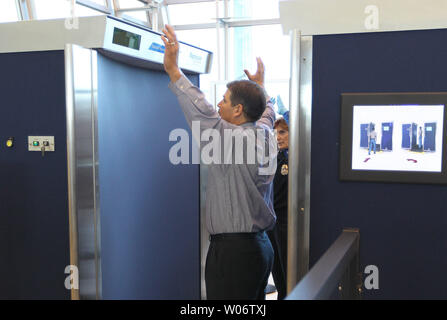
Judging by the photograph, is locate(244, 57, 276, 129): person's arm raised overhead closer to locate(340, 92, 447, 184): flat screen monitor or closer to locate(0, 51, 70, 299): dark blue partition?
locate(340, 92, 447, 184): flat screen monitor

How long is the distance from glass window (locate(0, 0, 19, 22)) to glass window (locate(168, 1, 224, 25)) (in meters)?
2.65

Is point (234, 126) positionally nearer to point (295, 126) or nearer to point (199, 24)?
point (295, 126)

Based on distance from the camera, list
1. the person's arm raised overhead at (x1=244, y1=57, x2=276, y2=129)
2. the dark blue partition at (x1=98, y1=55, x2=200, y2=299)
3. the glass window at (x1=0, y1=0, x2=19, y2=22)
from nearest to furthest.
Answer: the person's arm raised overhead at (x1=244, y1=57, x2=276, y2=129), the dark blue partition at (x1=98, y1=55, x2=200, y2=299), the glass window at (x1=0, y1=0, x2=19, y2=22)

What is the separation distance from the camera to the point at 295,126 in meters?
2.23

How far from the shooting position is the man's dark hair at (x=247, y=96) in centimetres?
214

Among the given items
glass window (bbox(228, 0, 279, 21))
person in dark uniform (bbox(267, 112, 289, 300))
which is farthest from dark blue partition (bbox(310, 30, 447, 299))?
glass window (bbox(228, 0, 279, 21))

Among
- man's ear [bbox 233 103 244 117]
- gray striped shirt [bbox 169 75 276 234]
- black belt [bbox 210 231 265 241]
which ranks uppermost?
man's ear [bbox 233 103 244 117]

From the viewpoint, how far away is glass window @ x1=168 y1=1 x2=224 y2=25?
733 centimetres

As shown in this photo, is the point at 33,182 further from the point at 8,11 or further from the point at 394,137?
the point at 8,11

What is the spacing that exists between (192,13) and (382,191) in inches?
236

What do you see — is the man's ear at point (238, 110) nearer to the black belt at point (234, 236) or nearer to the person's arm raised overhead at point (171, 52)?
the person's arm raised overhead at point (171, 52)

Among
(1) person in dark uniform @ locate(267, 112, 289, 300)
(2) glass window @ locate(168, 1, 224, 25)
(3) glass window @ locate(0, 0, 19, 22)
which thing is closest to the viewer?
(1) person in dark uniform @ locate(267, 112, 289, 300)

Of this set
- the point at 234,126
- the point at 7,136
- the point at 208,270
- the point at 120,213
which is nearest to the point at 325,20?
the point at 234,126
